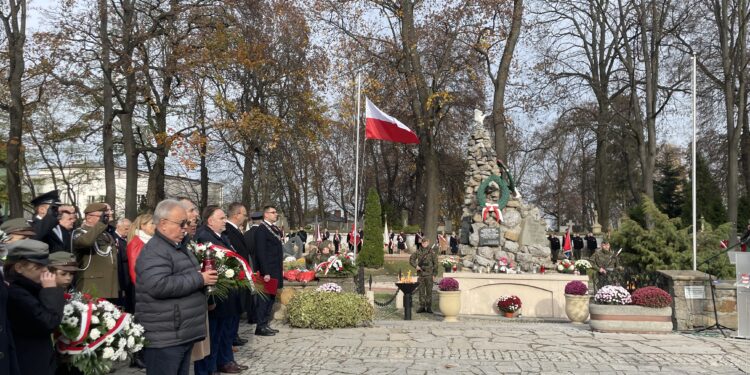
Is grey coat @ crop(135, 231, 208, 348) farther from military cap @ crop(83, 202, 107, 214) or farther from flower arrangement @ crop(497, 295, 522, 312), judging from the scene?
flower arrangement @ crop(497, 295, 522, 312)

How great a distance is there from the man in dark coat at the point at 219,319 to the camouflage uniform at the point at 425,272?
7.91 meters

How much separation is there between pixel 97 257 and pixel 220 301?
1741 mm

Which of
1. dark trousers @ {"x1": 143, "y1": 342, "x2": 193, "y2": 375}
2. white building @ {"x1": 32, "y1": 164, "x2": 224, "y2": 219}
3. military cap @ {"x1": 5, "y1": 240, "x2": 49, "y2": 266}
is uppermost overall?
white building @ {"x1": 32, "y1": 164, "x2": 224, "y2": 219}

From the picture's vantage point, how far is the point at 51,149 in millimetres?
39469

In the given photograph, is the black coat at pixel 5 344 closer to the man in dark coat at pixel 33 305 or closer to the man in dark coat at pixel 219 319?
the man in dark coat at pixel 33 305

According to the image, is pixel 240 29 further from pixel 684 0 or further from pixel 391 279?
pixel 684 0

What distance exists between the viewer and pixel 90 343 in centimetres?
515

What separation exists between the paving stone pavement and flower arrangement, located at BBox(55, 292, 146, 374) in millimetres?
2657

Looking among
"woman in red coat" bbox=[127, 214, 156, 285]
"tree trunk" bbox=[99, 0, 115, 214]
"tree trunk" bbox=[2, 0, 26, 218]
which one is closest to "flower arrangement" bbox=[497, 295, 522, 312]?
"woman in red coat" bbox=[127, 214, 156, 285]

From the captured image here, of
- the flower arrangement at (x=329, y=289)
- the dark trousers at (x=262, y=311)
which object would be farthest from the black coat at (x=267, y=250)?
the flower arrangement at (x=329, y=289)

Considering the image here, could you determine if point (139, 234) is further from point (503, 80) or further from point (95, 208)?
point (503, 80)

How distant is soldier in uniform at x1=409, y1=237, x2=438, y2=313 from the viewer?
15384 mm

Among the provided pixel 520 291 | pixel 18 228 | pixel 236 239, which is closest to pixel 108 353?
pixel 18 228

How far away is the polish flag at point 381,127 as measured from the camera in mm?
18969
